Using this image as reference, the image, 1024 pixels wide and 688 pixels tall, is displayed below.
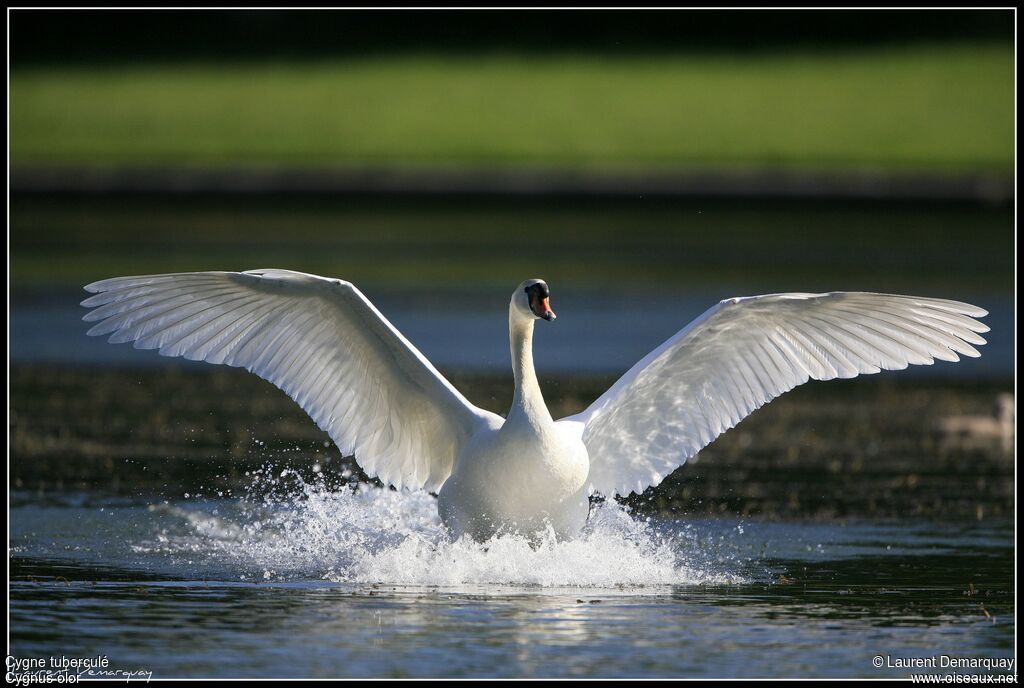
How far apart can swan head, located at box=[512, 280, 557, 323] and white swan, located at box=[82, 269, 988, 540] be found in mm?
11

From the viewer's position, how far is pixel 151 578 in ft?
28.5

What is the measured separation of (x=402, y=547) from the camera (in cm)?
934

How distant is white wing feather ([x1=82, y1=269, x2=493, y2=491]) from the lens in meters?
9.37

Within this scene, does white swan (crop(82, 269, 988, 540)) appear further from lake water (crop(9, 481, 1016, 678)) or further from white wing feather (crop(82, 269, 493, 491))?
lake water (crop(9, 481, 1016, 678))

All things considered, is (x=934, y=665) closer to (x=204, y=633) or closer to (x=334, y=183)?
(x=204, y=633)

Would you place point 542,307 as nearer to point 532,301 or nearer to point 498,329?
point 532,301

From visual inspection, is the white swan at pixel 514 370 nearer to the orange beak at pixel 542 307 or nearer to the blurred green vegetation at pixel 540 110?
the orange beak at pixel 542 307

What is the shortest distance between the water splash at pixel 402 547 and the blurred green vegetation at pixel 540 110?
31474mm

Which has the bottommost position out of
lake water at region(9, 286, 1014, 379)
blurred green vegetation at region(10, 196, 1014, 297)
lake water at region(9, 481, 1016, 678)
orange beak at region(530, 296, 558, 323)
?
lake water at region(9, 481, 1016, 678)

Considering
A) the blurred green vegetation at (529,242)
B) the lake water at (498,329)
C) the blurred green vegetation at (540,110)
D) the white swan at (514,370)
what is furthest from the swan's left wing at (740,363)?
the blurred green vegetation at (540,110)

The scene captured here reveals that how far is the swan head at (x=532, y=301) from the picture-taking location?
9.12 m

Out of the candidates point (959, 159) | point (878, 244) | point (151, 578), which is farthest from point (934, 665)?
point (959, 159)

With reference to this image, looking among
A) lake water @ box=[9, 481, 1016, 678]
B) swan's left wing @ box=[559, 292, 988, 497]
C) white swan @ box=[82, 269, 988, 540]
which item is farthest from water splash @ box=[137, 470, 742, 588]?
swan's left wing @ box=[559, 292, 988, 497]

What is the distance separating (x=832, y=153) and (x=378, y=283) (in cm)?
2241
